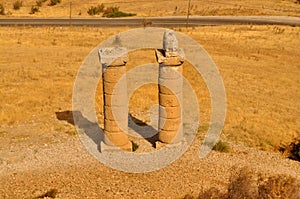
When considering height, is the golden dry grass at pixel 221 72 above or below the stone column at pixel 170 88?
below

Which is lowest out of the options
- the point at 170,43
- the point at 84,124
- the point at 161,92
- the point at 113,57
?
the point at 84,124

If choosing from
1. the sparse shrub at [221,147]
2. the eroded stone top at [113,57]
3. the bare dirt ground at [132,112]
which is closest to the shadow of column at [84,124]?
the bare dirt ground at [132,112]

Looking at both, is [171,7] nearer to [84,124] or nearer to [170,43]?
[84,124]

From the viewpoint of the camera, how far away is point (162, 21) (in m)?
48.3

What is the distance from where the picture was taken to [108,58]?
13.5m

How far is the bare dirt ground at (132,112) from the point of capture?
42.0ft

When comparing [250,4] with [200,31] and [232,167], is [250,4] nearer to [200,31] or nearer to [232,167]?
[200,31]

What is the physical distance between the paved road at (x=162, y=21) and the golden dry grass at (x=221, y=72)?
3.94m

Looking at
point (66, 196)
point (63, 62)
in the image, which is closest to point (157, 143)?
point (66, 196)

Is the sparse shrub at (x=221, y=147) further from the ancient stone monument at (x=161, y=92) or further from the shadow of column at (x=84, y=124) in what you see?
the shadow of column at (x=84, y=124)

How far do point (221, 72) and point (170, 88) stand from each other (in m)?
13.7

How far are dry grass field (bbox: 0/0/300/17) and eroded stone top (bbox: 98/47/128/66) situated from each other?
41.8 metres

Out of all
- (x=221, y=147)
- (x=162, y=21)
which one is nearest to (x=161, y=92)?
(x=221, y=147)

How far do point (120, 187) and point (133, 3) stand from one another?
179 ft
